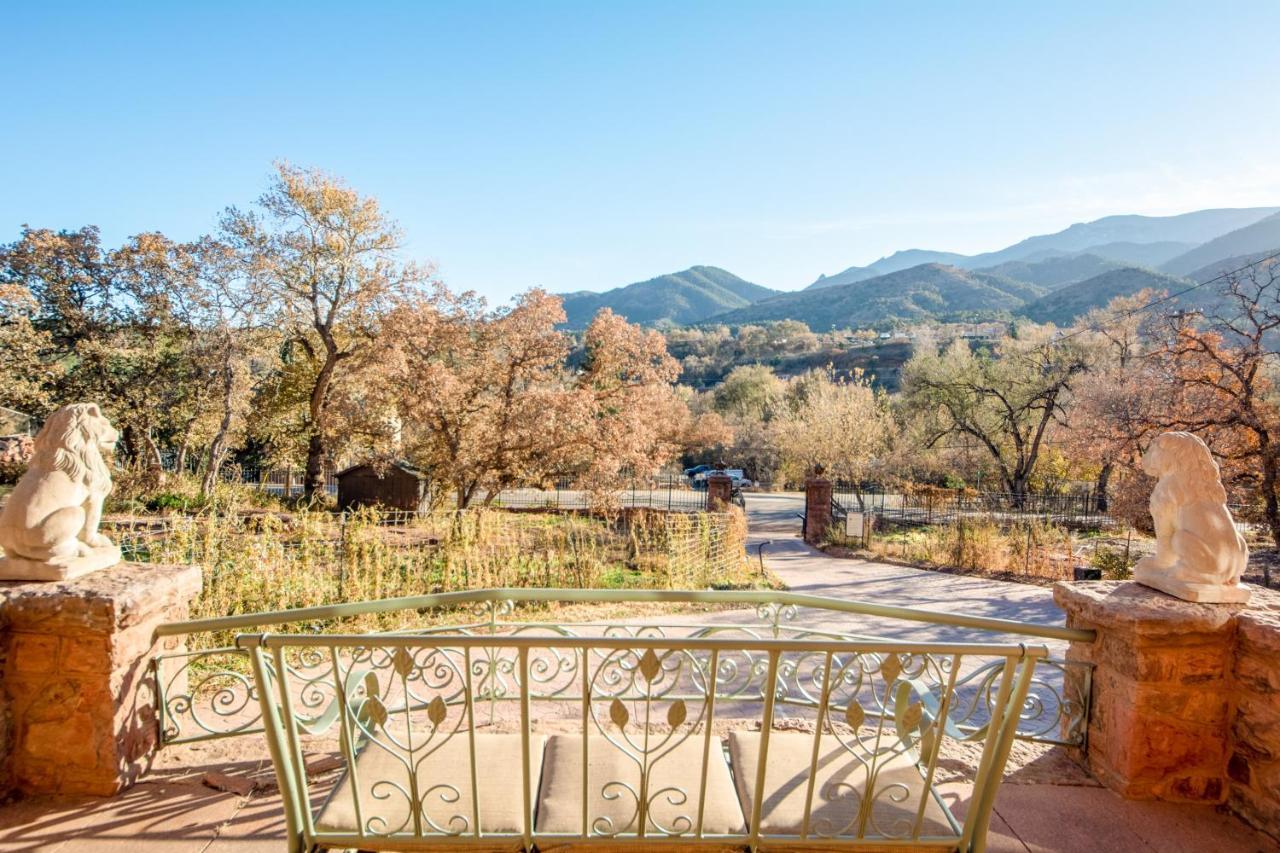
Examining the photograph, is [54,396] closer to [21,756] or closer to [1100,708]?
[21,756]

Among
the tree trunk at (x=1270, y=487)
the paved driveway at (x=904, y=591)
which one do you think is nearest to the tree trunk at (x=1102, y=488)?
the tree trunk at (x=1270, y=487)

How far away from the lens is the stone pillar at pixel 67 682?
2.33 m

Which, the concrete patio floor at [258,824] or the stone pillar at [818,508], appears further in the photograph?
the stone pillar at [818,508]

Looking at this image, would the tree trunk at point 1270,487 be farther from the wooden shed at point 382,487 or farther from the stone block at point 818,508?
the wooden shed at point 382,487

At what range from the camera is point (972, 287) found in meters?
83.6

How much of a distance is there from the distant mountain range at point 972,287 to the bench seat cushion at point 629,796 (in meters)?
56.7

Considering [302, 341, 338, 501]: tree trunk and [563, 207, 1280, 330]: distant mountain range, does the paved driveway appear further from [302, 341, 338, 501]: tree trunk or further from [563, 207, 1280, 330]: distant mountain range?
[563, 207, 1280, 330]: distant mountain range

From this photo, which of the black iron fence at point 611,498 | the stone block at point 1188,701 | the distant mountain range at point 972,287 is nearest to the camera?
the stone block at point 1188,701

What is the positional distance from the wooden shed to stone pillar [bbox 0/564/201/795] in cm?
1327

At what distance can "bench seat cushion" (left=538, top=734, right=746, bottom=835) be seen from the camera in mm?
1668

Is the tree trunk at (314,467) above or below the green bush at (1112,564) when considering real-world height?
above

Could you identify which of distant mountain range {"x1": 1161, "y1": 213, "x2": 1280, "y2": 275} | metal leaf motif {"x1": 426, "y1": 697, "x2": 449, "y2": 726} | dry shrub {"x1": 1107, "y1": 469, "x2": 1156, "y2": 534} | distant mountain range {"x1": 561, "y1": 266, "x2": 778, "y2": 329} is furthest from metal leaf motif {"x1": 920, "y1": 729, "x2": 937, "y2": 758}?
distant mountain range {"x1": 561, "y1": 266, "x2": 778, "y2": 329}

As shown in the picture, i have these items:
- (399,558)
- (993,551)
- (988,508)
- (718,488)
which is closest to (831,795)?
(399,558)

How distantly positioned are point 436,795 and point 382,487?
15168mm
